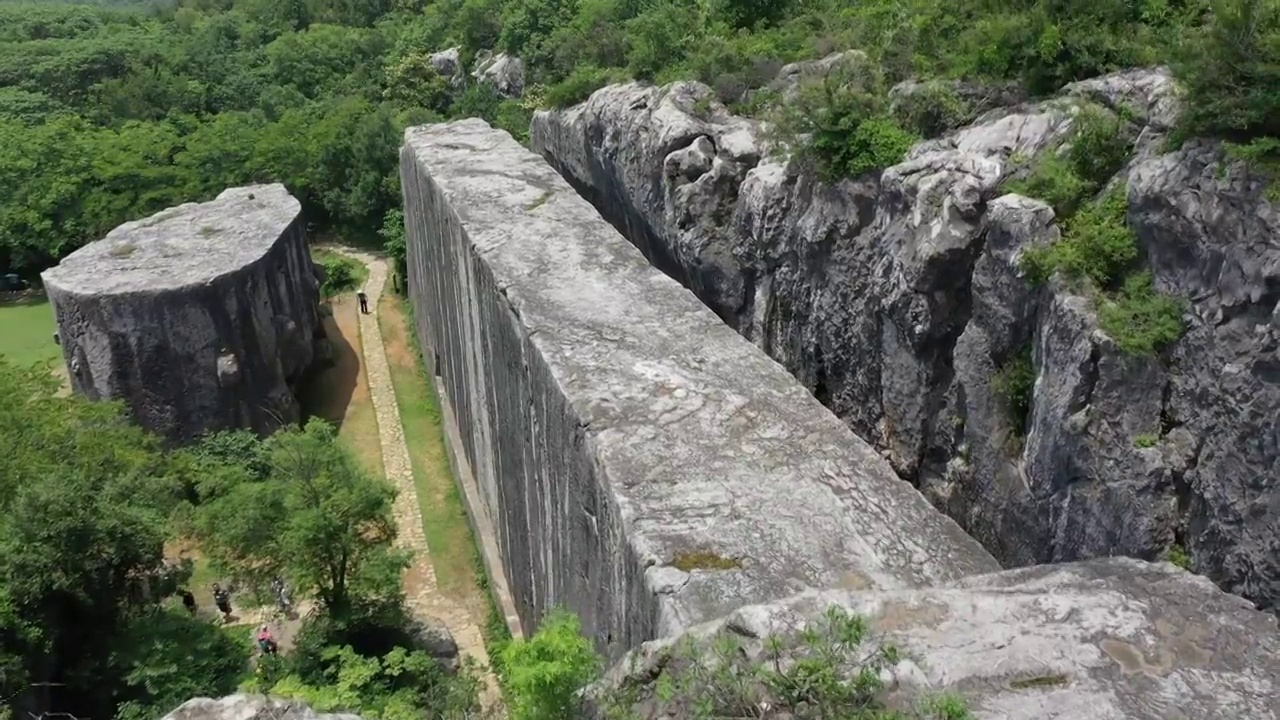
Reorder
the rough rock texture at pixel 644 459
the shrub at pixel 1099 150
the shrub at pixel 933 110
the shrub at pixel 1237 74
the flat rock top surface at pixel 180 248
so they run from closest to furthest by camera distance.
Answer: the shrub at pixel 1237 74, the rough rock texture at pixel 644 459, the shrub at pixel 1099 150, the shrub at pixel 933 110, the flat rock top surface at pixel 180 248

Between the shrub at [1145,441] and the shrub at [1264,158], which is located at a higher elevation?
the shrub at [1264,158]

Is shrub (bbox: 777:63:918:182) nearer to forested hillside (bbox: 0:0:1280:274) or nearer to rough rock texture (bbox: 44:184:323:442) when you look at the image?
forested hillside (bbox: 0:0:1280:274)

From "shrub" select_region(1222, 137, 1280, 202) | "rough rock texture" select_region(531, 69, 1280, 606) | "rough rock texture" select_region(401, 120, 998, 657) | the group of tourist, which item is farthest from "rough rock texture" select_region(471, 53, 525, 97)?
"shrub" select_region(1222, 137, 1280, 202)

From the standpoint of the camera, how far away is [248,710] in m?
4.37

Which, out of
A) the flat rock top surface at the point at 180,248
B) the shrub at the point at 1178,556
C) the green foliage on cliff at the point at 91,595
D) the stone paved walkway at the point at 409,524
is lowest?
the stone paved walkway at the point at 409,524

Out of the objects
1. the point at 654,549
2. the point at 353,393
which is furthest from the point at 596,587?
the point at 353,393

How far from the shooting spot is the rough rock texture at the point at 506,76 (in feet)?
84.5

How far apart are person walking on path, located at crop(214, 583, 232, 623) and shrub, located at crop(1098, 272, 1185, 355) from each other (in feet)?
31.8

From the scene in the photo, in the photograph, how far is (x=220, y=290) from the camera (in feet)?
43.9

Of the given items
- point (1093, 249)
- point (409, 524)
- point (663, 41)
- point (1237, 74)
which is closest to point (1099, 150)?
point (1093, 249)

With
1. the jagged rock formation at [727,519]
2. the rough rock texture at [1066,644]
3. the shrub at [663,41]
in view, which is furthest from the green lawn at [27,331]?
the rough rock texture at [1066,644]

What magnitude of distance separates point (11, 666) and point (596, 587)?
202 inches

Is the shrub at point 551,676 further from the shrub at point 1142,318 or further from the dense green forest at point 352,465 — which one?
the shrub at point 1142,318

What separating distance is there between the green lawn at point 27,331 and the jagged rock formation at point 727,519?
37.5 ft
